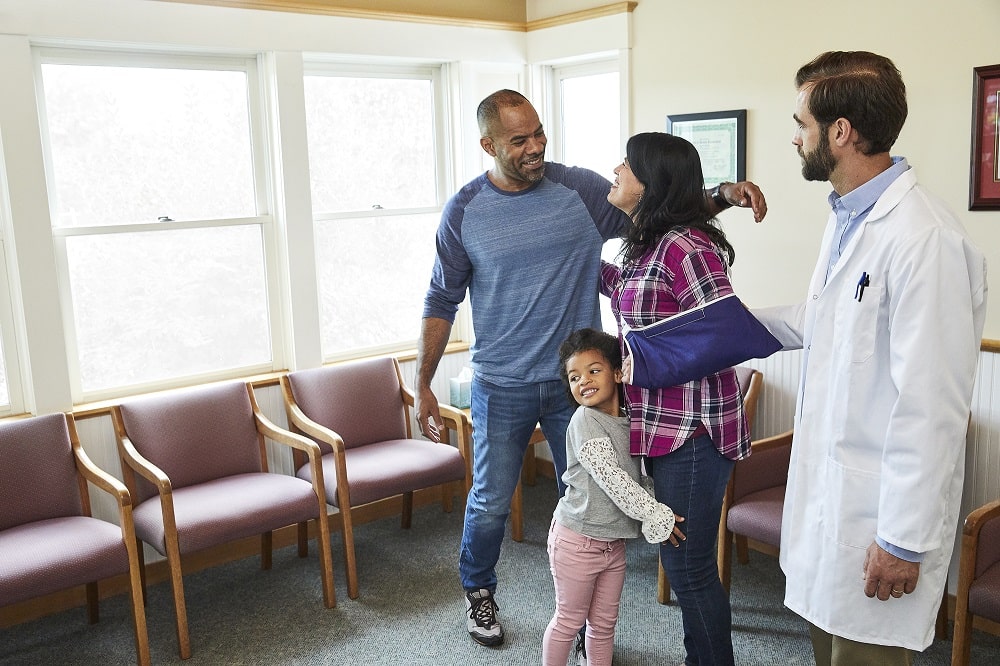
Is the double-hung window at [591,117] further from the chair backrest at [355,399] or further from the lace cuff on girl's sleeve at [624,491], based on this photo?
the lace cuff on girl's sleeve at [624,491]

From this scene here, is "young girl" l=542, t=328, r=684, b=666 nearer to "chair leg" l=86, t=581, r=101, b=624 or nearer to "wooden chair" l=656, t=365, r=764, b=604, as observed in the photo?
"wooden chair" l=656, t=365, r=764, b=604

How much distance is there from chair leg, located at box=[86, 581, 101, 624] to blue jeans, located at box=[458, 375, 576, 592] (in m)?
1.29

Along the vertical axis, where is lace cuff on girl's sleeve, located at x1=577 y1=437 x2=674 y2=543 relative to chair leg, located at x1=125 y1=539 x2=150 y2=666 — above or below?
above

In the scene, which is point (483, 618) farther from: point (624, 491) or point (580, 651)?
point (624, 491)

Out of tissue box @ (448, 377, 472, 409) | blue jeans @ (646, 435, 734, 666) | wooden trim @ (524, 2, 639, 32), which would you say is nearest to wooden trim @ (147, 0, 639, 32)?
wooden trim @ (524, 2, 639, 32)

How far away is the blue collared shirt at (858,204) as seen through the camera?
5.62 feet

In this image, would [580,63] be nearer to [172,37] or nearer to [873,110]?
[172,37]

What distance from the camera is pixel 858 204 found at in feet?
5.71

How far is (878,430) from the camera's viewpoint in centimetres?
169

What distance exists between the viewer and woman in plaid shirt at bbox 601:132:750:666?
2.06 metres

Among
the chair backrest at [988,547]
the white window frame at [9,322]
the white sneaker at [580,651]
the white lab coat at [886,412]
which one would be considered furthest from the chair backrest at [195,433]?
the chair backrest at [988,547]

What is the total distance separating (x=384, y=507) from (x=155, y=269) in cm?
140

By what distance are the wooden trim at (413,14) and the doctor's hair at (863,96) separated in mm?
2266

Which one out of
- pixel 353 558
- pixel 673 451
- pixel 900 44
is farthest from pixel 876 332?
pixel 353 558
